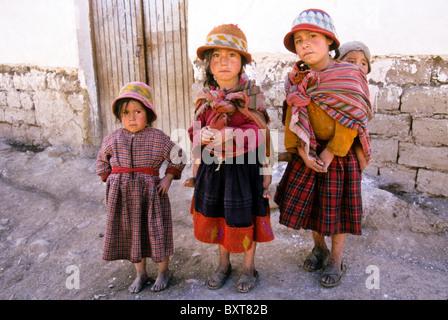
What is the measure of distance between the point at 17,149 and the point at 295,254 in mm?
4656

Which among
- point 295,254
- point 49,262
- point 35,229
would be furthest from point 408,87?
point 35,229

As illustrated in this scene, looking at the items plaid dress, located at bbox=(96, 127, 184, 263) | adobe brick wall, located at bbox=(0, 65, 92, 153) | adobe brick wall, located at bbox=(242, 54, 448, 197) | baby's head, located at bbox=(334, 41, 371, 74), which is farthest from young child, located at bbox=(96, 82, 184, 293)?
adobe brick wall, located at bbox=(0, 65, 92, 153)

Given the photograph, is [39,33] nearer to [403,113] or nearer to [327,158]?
[327,158]

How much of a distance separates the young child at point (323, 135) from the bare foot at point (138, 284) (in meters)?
1.08

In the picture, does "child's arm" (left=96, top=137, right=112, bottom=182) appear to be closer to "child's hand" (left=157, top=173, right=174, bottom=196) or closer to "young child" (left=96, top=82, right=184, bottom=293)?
"young child" (left=96, top=82, right=184, bottom=293)

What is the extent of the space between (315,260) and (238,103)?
1.29 metres

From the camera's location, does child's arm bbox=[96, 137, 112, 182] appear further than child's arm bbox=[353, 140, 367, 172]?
Yes

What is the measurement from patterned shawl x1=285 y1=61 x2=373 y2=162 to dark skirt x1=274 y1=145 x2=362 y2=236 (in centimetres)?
17

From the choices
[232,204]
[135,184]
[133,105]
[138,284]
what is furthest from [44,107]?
[232,204]

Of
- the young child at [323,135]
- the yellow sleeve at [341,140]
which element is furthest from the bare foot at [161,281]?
the yellow sleeve at [341,140]

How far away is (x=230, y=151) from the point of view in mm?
1928

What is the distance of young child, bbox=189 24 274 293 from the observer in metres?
1.94

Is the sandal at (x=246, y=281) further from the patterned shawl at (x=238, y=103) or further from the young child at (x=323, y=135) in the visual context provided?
the patterned shawl at (x=238, y=103)

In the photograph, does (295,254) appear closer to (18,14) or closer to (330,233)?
(330,233)
